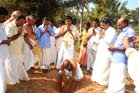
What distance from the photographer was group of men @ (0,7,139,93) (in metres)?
7.60

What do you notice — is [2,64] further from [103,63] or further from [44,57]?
[44,57]

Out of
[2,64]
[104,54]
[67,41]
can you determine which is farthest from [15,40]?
[104,54]

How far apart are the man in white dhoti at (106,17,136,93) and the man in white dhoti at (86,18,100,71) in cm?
251

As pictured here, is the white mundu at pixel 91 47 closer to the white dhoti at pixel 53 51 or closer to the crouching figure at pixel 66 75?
the white dhoti at pixel 53 51

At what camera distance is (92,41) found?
10.4 metres

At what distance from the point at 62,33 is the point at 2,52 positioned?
308 centimetres

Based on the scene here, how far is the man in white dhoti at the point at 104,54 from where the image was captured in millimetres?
8500

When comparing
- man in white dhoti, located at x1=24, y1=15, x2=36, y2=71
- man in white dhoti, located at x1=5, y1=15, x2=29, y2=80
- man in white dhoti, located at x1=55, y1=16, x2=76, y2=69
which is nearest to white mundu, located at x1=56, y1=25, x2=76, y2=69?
man in white dhoti, located at x1=55, y1=16, x2=76, y2=69

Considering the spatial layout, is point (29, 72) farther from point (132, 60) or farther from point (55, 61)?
point (132, 60)

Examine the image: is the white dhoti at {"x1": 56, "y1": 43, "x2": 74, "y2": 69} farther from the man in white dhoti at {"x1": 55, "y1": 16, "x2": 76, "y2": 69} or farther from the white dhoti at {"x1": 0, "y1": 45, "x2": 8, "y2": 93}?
the white dhoti at {"x1": 0, "y1": 45, "x2": 8, "y2": 93}

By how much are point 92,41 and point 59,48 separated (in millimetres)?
1011

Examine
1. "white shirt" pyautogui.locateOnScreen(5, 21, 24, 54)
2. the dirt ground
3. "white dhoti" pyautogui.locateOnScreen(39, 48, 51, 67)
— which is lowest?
A: the dirt ground

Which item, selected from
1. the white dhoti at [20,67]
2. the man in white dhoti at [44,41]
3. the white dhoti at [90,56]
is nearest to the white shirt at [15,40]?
the white dhoti at [20,67]

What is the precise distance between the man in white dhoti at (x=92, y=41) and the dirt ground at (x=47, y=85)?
3.48 ft
